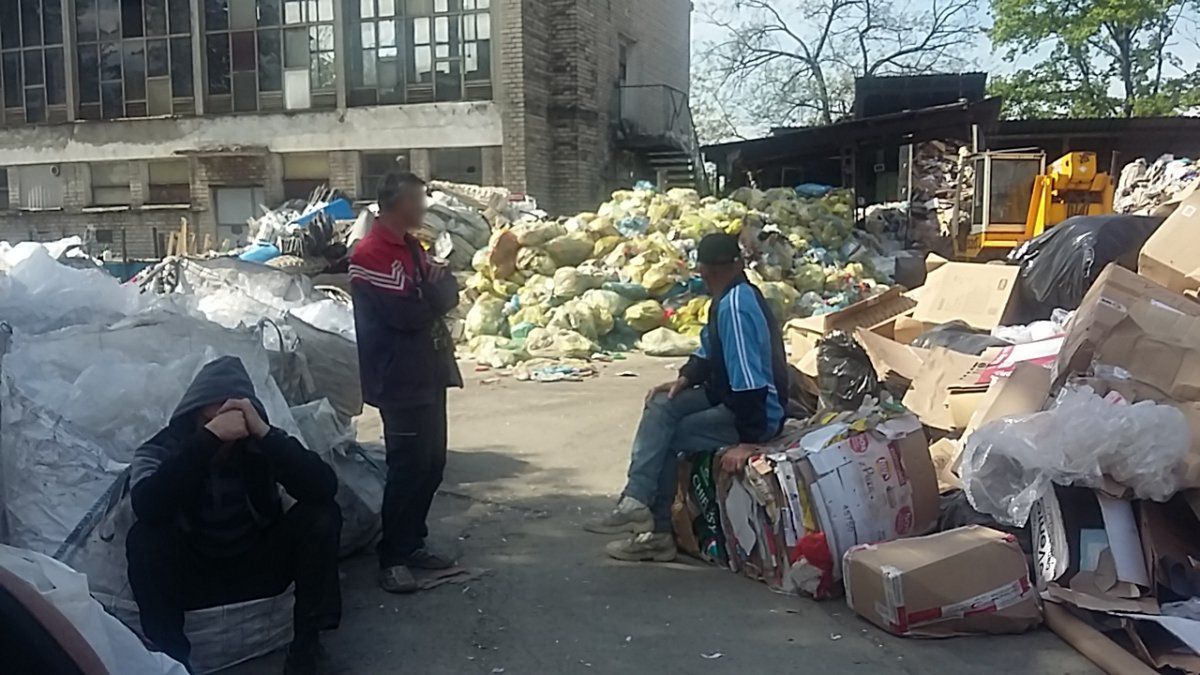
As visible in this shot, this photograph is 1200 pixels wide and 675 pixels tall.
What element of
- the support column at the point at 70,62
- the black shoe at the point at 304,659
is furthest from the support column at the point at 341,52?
the black shoe at the point at 304,659

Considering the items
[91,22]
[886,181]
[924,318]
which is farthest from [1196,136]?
[91,22]

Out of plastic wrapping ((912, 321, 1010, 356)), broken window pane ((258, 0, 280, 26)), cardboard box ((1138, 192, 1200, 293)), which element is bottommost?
plastic wrapping ((912, 321, 1010, 356))

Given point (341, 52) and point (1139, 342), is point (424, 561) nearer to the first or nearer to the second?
point (1139, 342)

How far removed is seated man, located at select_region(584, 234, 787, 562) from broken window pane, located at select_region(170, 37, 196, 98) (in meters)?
18.9

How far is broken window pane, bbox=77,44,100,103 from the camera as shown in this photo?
21.4 metres

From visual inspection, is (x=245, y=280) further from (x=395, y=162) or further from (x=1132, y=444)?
(x=395, y=162)

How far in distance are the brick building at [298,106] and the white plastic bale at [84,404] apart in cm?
1401

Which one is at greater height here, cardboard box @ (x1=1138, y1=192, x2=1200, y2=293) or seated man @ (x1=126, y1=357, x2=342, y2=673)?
cardboard box @ (x1=1138, y1=192, x2=1200, y2=293)

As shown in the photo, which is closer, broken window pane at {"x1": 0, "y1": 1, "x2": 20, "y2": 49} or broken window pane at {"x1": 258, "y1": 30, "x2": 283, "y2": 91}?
broken window pane at {"x1": 258, "y1": 30, "x2": 283, "y2": 91}

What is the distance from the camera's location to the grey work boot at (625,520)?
4184 mm

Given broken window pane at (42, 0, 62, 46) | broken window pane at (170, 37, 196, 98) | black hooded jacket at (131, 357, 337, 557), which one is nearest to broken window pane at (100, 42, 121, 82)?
broken window pane at (42, 0, 62, 46)

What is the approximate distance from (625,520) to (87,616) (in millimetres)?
2754

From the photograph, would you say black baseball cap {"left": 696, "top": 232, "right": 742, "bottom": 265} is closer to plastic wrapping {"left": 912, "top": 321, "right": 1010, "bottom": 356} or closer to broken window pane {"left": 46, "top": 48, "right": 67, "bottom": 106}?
plastic wrapping {"left": 912, "top": 321, "right": 1010, "bottom": 356}

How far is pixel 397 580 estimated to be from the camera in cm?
390
